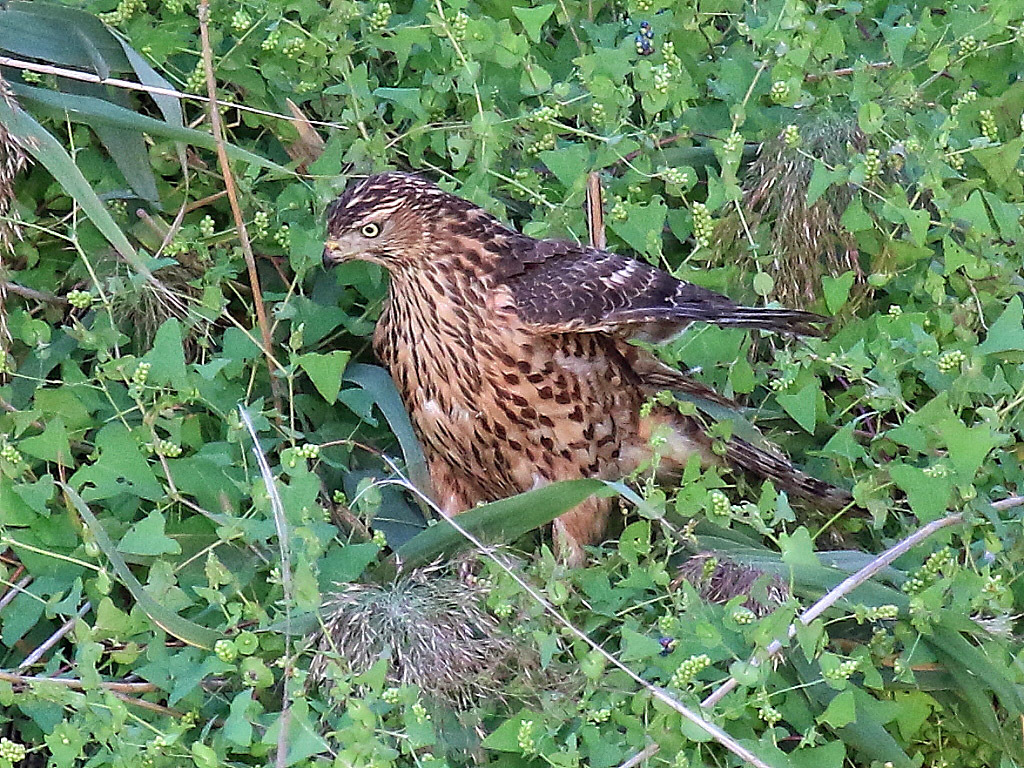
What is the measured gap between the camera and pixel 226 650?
298 centimetres

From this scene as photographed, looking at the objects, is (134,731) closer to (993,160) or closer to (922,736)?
(922,736)

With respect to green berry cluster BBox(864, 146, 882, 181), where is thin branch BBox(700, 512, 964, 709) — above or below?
below

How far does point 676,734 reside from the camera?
286 centimetres

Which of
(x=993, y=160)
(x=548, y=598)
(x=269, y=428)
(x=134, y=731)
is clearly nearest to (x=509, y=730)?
(x=548, y=598)

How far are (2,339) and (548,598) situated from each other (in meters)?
1.36

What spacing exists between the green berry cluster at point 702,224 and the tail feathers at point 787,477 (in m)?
0.49

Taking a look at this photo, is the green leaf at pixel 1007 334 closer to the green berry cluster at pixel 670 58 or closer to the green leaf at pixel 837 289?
the green leaf at pixel 837 289

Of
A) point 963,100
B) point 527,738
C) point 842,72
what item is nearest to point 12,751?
point 527,738

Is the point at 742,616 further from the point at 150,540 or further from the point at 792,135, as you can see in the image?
the point at 792,135

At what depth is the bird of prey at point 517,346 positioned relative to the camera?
3559 millimetres

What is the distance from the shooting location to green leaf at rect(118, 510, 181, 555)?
308 centimetres

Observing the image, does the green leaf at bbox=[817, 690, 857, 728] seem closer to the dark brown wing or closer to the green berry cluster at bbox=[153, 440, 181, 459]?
the dark brown wing

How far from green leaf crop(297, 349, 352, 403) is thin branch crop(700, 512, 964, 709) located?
3.64ft

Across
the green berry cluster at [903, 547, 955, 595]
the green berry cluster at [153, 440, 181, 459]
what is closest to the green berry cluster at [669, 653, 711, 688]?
the green berry cluster at [903, 547, 955, 595]
